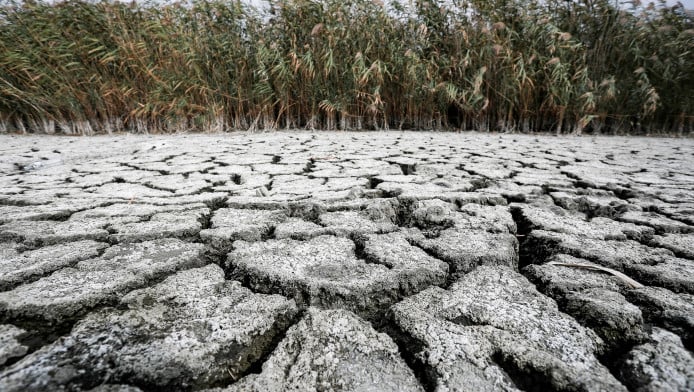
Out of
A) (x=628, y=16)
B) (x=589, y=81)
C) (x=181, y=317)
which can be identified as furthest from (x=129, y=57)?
(x=628, y=16)

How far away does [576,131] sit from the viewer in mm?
4273

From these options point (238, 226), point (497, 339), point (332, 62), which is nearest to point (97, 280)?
point (238, 226)

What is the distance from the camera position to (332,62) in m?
3.88

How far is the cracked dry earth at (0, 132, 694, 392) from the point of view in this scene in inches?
20.1

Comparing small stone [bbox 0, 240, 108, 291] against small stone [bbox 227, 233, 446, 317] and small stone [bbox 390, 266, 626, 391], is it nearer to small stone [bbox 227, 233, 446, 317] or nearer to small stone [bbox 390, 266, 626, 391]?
small stone [bbox 227, 233, 446, 317]

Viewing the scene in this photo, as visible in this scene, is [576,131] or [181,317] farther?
[576,131]

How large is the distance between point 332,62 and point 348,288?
3.61 metres

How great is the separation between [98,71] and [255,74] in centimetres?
188

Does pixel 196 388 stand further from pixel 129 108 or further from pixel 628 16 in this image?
pixel 628 16

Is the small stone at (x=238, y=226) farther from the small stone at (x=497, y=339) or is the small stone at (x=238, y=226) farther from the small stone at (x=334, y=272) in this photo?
the small stone at (x=497, y=339)

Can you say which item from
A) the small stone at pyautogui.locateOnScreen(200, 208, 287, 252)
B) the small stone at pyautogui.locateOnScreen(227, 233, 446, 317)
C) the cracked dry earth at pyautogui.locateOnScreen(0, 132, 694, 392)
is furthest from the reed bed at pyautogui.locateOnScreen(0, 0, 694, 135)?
the small stone at pyautogui.locateOnScreen(227, 233, 446, 317)

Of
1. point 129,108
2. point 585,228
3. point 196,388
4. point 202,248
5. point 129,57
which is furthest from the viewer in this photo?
point 129,108

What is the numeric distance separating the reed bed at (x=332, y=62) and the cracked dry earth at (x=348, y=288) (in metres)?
2.86

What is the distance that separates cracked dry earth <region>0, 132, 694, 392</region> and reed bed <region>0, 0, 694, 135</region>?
2.86 m
